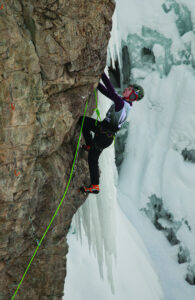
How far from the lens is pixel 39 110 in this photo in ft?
10.6

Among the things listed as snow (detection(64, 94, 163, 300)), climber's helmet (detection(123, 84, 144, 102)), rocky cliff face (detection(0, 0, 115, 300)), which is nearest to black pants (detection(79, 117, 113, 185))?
rocky cliff face (detection(0, 0, 115, 300))

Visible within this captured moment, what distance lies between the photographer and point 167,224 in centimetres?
1095

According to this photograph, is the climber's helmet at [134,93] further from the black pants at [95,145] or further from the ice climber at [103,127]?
the black pants at [95,145]

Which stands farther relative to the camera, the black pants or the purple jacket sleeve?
the black pants

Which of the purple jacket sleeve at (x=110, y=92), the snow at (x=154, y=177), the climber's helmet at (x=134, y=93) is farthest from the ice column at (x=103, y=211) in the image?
the snow at (x=154, y=177)

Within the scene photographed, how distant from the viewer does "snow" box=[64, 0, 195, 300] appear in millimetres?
8922

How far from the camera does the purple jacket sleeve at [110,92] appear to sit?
3871 mm

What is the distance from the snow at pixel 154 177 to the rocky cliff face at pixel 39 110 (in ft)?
14.8

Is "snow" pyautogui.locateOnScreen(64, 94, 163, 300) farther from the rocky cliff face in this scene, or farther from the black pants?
the rocky cliff face

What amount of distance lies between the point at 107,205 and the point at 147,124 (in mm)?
7172

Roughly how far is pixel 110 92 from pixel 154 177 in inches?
313

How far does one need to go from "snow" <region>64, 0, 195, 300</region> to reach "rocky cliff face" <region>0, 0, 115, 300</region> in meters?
4.50

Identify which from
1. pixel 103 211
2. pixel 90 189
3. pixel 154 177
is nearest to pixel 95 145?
pixel 90 189

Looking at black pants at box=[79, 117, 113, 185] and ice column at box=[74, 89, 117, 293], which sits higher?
black pants at box=[79, 117, 113, 185]
